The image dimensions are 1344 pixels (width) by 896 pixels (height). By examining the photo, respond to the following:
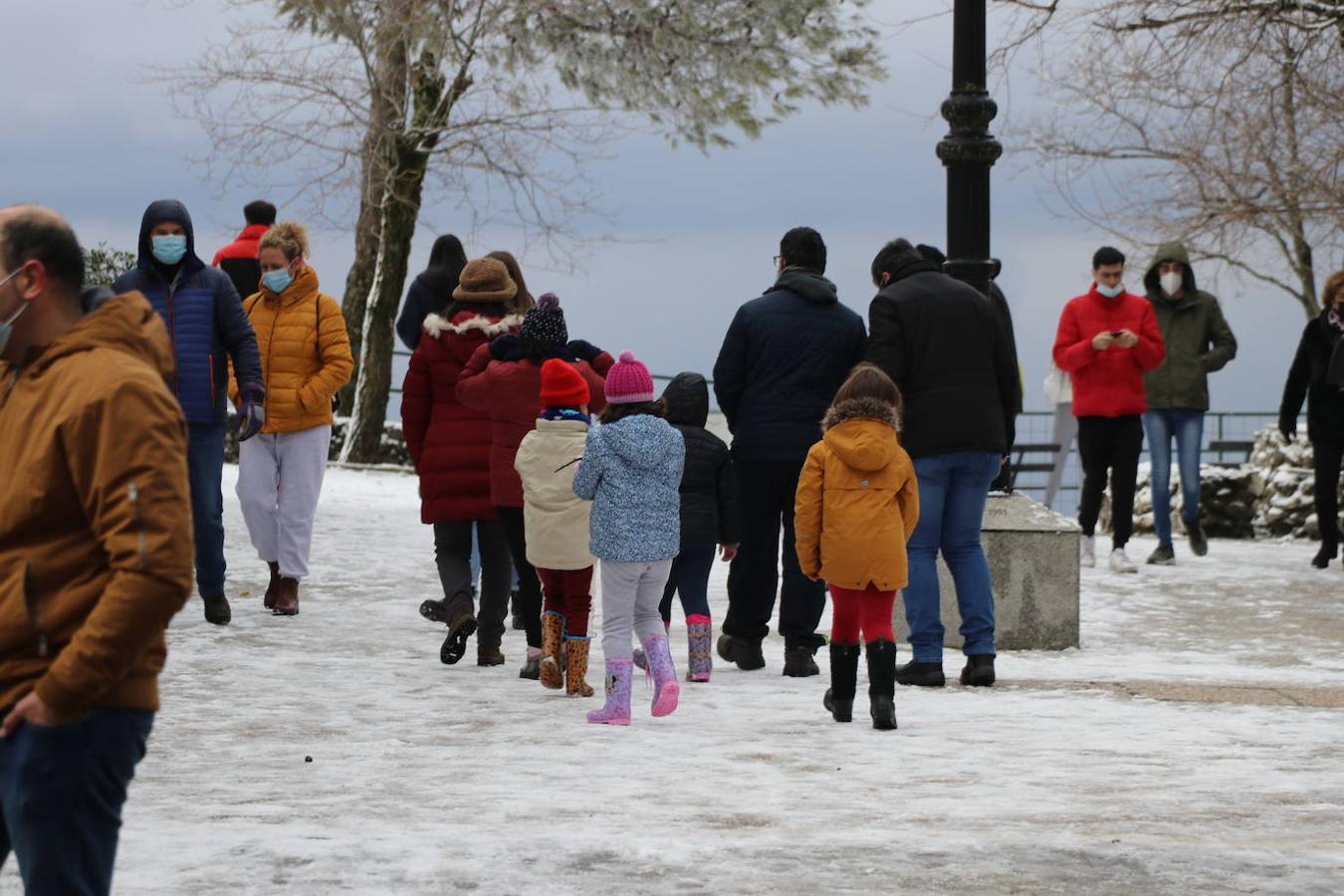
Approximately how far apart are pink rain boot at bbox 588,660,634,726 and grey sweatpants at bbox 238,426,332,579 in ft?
11.2

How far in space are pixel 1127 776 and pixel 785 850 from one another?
1790 millimetres

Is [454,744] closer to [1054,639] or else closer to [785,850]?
[785,850]

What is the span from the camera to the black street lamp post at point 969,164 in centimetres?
1026

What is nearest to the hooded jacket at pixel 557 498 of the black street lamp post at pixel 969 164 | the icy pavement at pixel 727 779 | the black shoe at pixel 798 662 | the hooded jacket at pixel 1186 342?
the icy pavement at pixel 727 779

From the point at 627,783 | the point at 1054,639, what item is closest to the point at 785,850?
the point at 627,783

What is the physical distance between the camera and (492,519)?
9.12 metres

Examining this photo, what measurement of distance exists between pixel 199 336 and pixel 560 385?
2491 millimetres

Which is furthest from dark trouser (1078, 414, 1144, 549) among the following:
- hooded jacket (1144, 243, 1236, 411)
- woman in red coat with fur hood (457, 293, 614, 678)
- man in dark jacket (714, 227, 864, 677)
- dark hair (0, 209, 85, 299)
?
dark hair (0, 209, 85, 299)

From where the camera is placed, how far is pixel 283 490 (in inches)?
417

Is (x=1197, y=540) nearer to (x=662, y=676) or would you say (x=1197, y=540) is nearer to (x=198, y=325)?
(x=662, y=676)

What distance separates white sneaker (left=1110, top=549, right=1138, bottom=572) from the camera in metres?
13.5

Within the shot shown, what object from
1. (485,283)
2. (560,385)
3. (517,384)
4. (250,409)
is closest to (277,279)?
(250,409)

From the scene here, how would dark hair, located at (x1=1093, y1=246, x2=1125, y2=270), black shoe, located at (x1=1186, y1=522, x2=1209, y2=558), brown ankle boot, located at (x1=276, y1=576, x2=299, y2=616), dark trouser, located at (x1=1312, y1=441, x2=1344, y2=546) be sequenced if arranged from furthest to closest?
1. black shoe, located at (x1=1186, y1=522, x2=1209, y2=558)
2. dark trouser, located at (x1=1312, y1=441, x2=1344, y2=546)
3. dark hair, located at (x1=1093, y1=246, x2=1125, y2=270)
4. brown ankle boot, located at (x1=276, y1=576, x2=299, y2=616)

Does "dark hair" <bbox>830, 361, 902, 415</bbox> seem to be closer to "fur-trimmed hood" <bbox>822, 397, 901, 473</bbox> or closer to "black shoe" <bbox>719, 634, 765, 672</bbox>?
"fur-trimmed hood" <bbox>822, 397, 901, 473</bbox>
